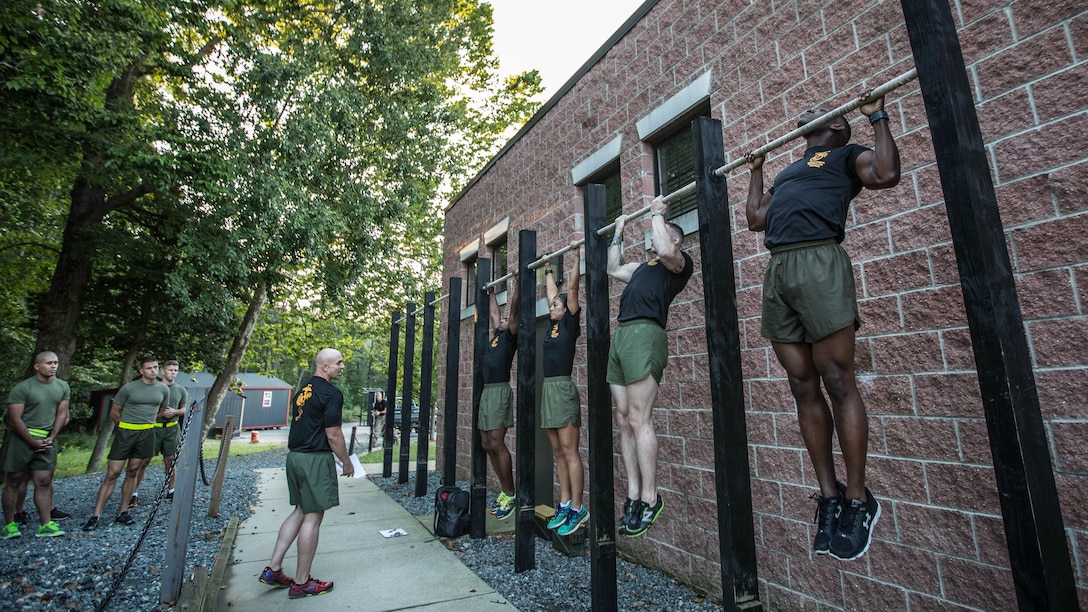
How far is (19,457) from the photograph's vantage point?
5.78 meters

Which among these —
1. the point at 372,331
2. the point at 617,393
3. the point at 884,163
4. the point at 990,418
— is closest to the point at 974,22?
the point at 884,163

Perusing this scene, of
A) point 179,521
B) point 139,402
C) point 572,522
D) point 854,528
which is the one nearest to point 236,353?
point 139,402

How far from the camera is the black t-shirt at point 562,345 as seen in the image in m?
4.78

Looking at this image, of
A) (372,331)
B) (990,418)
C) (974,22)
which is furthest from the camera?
(372,331)

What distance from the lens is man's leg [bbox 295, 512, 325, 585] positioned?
13.9 ft

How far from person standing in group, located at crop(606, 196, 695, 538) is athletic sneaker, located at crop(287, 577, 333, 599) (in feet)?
8.57

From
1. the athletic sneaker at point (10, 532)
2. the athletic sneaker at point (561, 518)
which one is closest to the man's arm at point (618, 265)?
the athletic sneaker at point (561, 518)

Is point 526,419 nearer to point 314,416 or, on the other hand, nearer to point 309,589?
point 314,416

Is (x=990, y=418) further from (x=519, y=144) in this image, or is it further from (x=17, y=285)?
(x=17, y=285)

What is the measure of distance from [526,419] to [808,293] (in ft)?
10.1

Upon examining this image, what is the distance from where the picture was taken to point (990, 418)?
1.71 metres

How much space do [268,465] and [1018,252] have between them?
15.0m

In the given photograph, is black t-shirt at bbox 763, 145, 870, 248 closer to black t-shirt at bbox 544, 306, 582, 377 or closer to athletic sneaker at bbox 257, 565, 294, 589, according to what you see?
black t-shirt at bbox 544, 306, 582, 377

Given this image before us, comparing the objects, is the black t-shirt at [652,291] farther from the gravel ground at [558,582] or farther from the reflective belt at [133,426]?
the reflective belt at [133,426]
